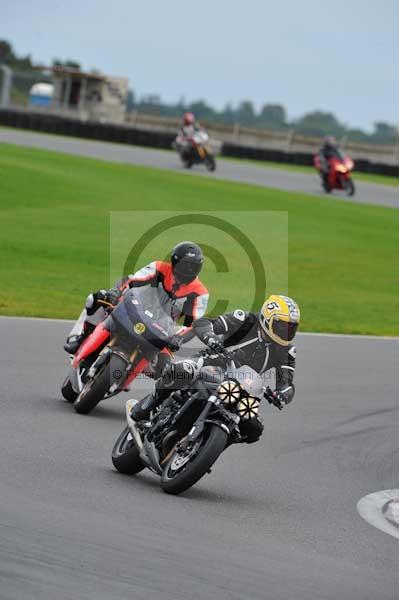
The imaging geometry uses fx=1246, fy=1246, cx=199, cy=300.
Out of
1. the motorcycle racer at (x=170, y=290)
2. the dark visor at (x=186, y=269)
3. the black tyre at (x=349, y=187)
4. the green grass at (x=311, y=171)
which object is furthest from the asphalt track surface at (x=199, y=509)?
A: the green grass at (x=311, y=171)

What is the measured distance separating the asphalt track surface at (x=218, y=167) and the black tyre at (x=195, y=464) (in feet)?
89.7

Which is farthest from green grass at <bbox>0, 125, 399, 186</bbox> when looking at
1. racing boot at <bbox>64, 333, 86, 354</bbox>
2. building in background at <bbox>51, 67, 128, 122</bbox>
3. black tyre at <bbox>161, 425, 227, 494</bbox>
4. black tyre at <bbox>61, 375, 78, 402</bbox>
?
black tyre at <bbox>161, 425, 227, 494</bbox>

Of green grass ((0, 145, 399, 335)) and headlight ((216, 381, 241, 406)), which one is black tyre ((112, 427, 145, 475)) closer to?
headlight ((216, 381, 241, 406))

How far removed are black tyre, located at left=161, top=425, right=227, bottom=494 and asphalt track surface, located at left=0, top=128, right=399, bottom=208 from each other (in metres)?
27.3

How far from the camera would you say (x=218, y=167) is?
3991 cm

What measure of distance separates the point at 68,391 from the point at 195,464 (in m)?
3.40

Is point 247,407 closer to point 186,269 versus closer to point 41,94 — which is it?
point 186,269

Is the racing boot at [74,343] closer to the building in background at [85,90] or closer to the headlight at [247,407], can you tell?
the headlight at [247,407]

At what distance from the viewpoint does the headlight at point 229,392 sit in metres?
7.73

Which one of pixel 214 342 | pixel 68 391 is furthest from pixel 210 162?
pixel 214 342

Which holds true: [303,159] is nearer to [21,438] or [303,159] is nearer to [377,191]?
[377,191]

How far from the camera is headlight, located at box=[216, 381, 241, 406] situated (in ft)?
25.4

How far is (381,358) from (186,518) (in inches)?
322

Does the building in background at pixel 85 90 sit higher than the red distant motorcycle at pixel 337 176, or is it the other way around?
the red distant motorcycle at pixel 337 176
